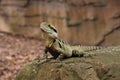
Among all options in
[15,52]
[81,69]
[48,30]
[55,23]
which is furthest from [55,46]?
[55,23]

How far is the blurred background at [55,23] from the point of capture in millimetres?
11805

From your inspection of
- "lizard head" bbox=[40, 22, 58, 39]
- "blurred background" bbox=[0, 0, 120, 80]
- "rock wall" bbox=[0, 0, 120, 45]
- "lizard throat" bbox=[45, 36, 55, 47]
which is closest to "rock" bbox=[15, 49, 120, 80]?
"lizard throat" bbox=[45, 36, 55, 47]

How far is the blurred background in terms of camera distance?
11.8 meters

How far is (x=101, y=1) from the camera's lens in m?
11.8

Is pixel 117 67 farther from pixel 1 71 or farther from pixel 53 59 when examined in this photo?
pixel 1 71

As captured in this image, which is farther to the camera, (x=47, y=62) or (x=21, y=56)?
(x=21, y=56)

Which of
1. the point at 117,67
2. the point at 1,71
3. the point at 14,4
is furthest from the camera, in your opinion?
the point at 14,4

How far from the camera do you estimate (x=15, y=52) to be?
1173 centimetres

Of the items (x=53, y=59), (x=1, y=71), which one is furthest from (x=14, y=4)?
(x=53, y=59)

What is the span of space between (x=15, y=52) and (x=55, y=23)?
5.15 feet

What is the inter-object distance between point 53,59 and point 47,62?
79 millimetres

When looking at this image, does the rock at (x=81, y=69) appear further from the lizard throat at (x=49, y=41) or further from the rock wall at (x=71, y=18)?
the rock wall at (x=71, y=18)

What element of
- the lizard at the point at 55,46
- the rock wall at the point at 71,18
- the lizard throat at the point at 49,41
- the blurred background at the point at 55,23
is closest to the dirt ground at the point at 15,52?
the blurred background at the point at 55,23

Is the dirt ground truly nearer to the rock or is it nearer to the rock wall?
the rock wall
